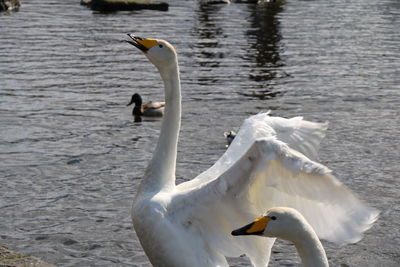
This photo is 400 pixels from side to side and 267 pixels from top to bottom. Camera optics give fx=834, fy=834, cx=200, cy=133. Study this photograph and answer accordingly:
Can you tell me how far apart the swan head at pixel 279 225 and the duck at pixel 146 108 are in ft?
35.6

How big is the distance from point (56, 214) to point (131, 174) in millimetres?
2070

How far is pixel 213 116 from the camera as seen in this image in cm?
1636

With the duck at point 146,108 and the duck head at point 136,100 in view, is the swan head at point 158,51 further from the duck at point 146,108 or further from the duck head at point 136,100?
the duck head at point 136,100

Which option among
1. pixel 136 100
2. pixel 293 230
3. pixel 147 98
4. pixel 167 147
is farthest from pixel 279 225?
pixel 147 98

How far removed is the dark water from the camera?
34.6ft

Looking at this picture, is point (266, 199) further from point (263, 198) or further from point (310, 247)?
point (310, 247)

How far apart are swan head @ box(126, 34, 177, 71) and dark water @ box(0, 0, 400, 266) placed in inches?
110

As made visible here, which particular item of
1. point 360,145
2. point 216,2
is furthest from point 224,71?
point 216,2

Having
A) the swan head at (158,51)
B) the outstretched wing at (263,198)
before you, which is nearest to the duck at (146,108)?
the swan head at (158,51)

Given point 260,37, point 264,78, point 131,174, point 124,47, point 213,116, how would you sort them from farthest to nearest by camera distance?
point 260,37, point 124,47, point 264,78, point 213,116, point 131,174

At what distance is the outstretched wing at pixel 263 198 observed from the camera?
6.27m

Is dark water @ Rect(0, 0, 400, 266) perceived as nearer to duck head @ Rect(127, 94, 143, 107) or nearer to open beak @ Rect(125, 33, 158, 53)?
duck head @ Rect(127, 94, 143, 107)

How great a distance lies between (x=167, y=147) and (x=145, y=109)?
352 inches

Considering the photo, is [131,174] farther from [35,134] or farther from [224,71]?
[224,71]
